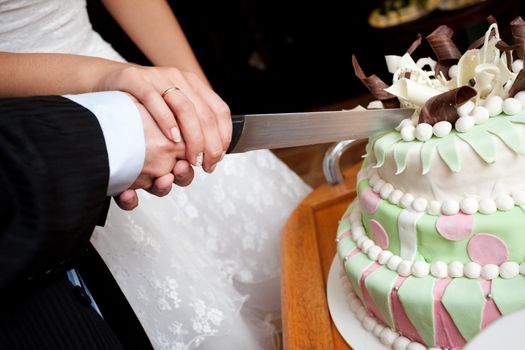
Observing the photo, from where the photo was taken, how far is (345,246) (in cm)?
→ 107

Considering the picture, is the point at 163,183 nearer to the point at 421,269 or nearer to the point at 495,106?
the point at 421,269

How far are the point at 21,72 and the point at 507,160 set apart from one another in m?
0.90

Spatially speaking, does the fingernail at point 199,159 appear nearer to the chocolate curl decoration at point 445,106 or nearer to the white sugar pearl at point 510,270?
the chocolate curl decoration at point 445,106

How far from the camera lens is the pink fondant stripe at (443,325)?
86 centimetres

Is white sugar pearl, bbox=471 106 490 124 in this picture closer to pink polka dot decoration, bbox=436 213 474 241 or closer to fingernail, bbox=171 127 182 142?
pink polka dot decoration, bbox=436 213 474 241

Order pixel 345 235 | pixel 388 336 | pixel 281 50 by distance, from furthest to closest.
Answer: pixel 281 50 < pixel 345 235 < pixel 388 336

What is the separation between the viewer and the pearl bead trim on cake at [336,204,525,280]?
842 millimetres

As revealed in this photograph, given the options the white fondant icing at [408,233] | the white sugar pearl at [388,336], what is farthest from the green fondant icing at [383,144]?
the white sugar pearl at [388,336]

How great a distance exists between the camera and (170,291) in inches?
48.5

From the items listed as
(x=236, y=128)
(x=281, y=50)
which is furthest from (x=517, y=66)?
(x=281, y=50)

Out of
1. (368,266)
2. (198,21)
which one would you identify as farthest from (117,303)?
(198,21)

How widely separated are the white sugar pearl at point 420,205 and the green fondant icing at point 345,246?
0.19 meters

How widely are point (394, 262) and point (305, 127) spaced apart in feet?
0.94

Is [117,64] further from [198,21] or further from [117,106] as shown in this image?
[198,21]
